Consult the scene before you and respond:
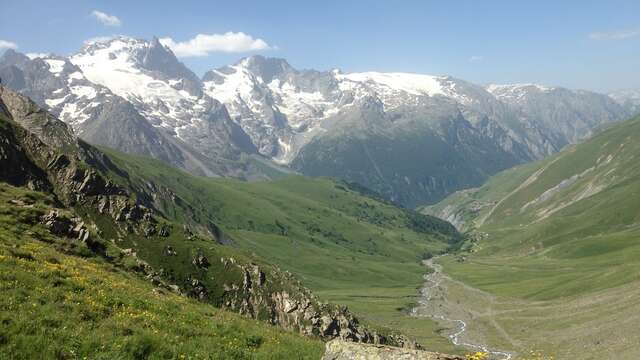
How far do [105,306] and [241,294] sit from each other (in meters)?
95.7

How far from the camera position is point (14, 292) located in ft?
84.1

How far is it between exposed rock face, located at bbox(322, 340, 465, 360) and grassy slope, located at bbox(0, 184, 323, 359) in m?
5.07

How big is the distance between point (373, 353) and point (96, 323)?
473 inches

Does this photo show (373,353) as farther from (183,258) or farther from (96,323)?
(183,258)

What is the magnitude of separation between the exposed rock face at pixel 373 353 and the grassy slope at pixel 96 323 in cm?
507

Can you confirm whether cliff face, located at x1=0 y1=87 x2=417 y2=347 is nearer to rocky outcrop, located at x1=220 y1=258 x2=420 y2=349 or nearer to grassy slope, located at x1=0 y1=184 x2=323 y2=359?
rocky outcrop, located at x1=220 y1=258 x2=420 y2=349

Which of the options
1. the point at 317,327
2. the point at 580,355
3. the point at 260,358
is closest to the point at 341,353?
the point at 260,358

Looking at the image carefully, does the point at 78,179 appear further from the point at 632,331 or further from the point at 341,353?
the point at 632,331

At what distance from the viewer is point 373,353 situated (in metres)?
22.6

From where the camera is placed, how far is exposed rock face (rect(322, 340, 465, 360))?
2192 cm

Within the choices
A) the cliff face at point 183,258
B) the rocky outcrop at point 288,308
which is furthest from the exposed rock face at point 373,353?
the rocky outcrop at point 288,308

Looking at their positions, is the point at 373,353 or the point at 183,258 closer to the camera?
the point at 373,353

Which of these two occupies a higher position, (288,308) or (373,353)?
(373,353)

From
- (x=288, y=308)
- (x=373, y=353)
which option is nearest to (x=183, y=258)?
(x=288, y=308)
